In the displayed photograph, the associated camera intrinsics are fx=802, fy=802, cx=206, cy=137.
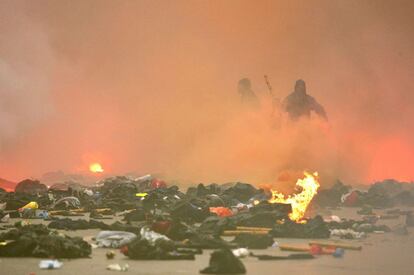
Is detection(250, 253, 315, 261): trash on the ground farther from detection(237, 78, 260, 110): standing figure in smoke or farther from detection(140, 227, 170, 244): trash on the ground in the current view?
detection(237, 78, 260, 110): standing figure in smoke

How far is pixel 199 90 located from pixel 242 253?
33993 millimetres

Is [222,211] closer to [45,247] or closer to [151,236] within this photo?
[151,236]

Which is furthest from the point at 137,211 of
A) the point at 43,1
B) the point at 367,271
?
the point at 43,1

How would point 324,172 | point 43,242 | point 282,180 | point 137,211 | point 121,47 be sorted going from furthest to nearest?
point 121,47 < point 324,172 < point 282,180 < point 137,211 < point 43,242

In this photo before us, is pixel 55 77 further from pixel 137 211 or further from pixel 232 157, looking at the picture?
pixel 137 211

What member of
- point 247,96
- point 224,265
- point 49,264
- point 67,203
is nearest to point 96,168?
point 247,96

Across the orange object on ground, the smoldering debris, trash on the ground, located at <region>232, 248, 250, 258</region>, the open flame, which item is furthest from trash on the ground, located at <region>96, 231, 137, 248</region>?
the open flame

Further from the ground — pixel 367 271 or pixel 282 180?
pixel 282 180

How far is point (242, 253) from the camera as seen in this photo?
1100 cm

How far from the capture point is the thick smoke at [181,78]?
1495 inches

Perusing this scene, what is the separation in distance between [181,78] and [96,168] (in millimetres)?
7403

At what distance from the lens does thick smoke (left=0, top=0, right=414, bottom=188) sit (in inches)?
1495

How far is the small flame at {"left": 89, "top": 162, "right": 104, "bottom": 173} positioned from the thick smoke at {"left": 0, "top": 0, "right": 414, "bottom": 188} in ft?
1.39

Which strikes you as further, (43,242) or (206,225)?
(206,225)
